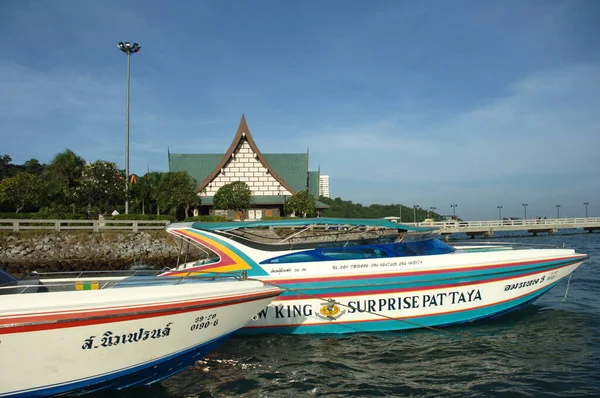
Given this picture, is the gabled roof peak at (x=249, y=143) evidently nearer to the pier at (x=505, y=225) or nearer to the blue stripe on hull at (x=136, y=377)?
the pier at (x=505, y=225)

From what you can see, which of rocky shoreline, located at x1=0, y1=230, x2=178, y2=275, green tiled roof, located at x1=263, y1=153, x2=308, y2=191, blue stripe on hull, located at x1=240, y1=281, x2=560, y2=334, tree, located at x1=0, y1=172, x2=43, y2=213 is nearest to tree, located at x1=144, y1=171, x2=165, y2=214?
tree, located at x1=0, y1=172, x2=43, y2=213

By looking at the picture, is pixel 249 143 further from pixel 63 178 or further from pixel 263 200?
pixel 63 178

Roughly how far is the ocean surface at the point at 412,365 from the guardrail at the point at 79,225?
1777 cm

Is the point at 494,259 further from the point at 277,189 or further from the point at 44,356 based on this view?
the point at 277,189

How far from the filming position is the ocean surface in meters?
6.26

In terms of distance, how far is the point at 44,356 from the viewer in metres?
5.07

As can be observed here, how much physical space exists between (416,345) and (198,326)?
4298 mm

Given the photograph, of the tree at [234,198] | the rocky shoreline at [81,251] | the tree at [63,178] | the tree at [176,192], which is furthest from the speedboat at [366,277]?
the tree at [176,192]

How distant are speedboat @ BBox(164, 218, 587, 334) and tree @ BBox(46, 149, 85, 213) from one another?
80.7ft

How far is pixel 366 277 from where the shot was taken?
27.8ft

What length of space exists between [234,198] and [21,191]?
1471 centimetres

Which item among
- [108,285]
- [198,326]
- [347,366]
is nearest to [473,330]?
[347,366]

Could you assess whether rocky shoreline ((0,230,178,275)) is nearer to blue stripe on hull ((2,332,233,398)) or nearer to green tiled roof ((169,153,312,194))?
blue stripe on hull ((2,332,233,398))

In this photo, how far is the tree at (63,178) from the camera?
97.6 ft
